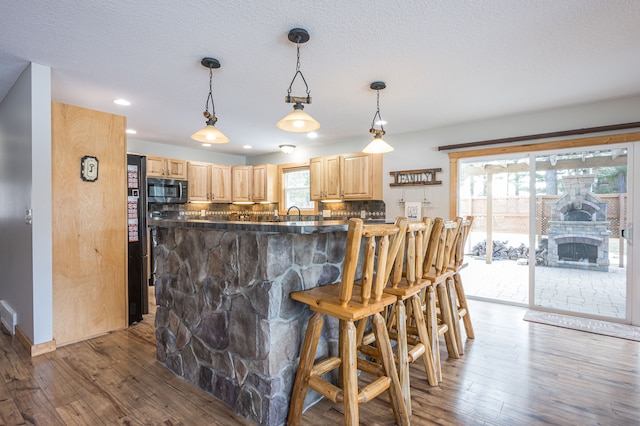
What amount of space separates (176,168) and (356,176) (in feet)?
10.7

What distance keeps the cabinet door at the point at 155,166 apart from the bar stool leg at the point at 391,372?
4949mm

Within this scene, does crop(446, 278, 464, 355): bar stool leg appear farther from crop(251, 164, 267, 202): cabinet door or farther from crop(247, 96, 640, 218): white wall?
crop(251, 164, 267, 202): cabinet door

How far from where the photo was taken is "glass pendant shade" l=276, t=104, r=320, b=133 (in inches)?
92.7

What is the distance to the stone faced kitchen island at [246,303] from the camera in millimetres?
1777

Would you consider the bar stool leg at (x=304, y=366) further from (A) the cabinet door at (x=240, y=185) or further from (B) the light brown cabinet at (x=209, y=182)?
(A) the cabinet door at (x=240, y=185)

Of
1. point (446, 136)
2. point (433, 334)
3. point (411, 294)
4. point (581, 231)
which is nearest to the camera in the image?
point (411, 294)

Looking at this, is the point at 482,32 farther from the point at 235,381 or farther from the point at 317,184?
the point at 317,184

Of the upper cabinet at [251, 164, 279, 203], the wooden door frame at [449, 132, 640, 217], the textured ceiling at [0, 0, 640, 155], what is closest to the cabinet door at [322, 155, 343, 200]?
the upper cabinet at [251, 164, 279, 203]

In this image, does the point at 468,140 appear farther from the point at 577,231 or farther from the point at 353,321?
the point at 353,321

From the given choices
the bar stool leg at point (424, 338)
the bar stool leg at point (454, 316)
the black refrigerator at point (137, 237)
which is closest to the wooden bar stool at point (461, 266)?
the bar stool leg at point (454, 316)

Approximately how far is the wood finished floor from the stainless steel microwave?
278 centimetres

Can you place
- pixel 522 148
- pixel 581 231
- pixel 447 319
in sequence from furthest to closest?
pixel 522 148
pixel 581 231
pixel 447 319

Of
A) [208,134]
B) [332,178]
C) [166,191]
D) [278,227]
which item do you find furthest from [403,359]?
[166,191]

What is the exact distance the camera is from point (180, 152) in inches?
247
